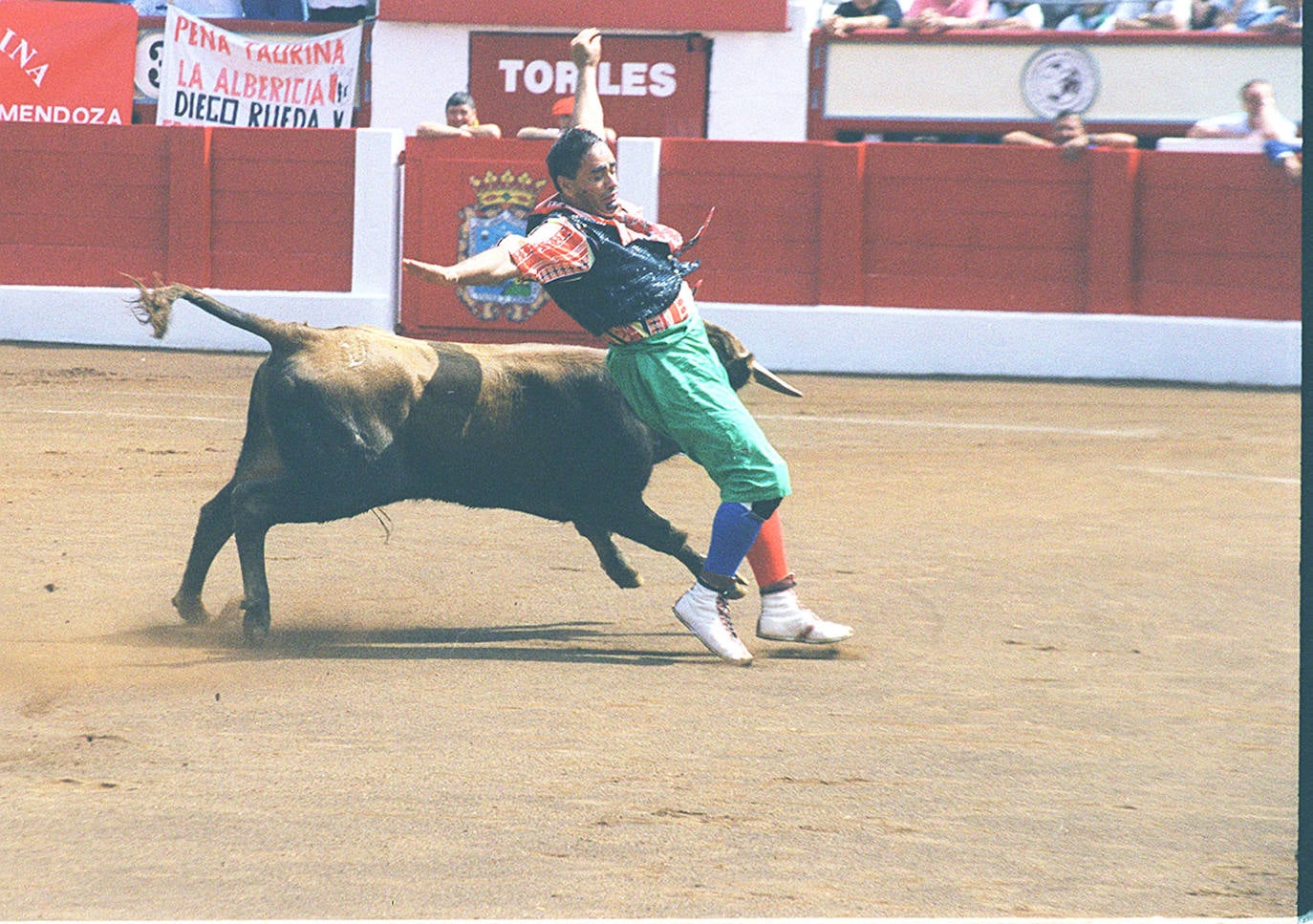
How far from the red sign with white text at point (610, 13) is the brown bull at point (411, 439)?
989cm

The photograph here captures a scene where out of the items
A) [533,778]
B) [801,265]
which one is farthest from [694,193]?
[533,778]

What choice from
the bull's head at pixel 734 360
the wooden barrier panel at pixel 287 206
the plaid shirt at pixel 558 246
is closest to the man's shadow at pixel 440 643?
the bull's head at pixel 734 360

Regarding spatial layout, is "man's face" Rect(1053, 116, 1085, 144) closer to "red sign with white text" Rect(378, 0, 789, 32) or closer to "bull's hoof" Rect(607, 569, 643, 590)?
"red sign with white text" Rect(378, 0, 789, 32)

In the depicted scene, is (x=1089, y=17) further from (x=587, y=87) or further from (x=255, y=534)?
(x=255, y=534)

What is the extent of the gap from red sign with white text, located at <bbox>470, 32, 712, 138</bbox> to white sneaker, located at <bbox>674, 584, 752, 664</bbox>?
1032 cm

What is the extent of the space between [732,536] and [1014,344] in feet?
25.1

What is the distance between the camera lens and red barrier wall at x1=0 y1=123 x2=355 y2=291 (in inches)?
497

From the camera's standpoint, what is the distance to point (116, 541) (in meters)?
6.19

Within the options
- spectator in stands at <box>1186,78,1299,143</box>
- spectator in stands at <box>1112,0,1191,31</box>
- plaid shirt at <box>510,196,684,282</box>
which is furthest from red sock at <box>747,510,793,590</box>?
spectator in stands at <box>1112,0,1191,31</box>

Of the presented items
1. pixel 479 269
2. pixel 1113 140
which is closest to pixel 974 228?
pixel 1113 140

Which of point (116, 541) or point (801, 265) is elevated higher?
point (801, 265)

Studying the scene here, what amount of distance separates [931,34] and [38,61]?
6869 mm

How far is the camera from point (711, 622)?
4.72 meters

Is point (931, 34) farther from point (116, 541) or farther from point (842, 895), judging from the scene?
point (842, 895)
